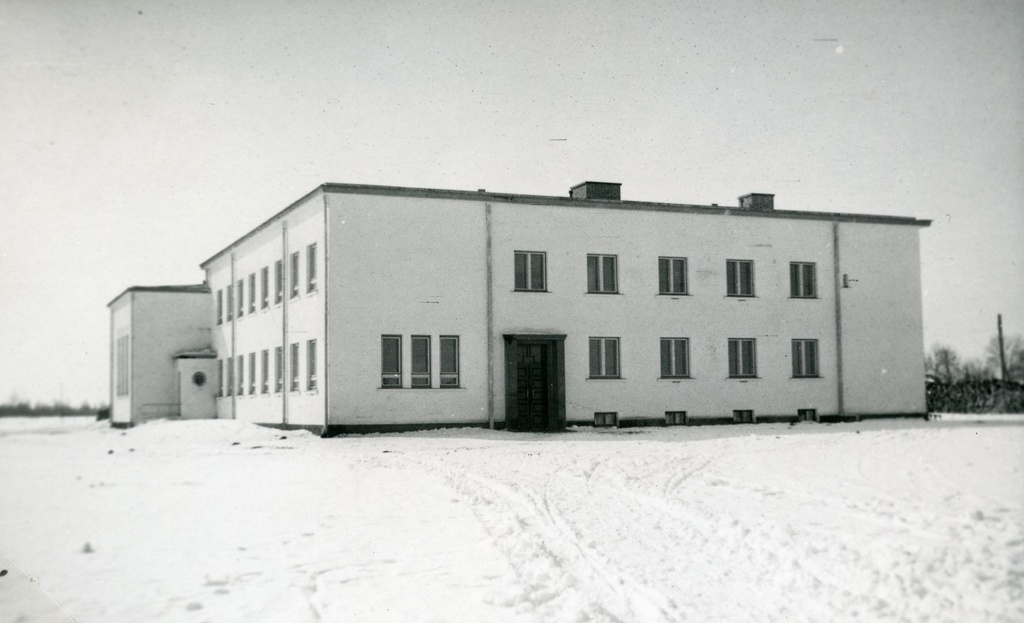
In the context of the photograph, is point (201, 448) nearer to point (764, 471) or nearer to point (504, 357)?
point (504, 357)

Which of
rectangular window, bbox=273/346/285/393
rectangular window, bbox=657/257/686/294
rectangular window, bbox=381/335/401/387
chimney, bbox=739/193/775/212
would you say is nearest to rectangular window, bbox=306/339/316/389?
rectangular window, bbox=273/346/285/393

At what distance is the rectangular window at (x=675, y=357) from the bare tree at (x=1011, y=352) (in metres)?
14.1

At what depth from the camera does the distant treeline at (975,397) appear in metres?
27.7

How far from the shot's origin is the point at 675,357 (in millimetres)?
31172

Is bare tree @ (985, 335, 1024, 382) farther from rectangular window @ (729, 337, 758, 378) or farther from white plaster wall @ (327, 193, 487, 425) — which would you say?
rectangular window @ (729, 337, 758, 378)

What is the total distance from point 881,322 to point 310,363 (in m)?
19.0

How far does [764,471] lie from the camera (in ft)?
49.6

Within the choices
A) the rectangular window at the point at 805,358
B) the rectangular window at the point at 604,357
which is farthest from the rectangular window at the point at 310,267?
the rectangular window at the point at 805,358

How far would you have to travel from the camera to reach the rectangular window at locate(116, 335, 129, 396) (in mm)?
43719

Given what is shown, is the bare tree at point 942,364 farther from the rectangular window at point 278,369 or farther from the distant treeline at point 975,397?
the rectangular window at point 278,369

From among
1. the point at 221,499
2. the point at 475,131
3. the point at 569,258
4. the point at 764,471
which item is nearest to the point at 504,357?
the point at 569,258

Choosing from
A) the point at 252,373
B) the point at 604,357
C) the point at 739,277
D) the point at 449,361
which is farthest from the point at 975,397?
the point at 252,373

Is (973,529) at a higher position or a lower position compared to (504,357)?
lower

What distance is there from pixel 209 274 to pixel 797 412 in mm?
24594
